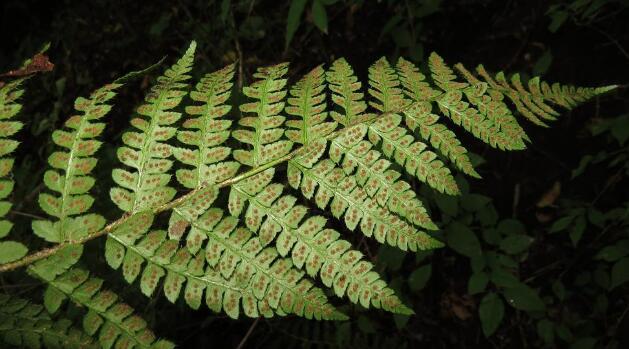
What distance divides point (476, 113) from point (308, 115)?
0.67 metres

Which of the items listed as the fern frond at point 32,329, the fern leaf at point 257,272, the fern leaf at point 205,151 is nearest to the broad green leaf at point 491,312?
the fern leaf at point 257,272

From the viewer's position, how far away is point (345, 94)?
71.0 inches

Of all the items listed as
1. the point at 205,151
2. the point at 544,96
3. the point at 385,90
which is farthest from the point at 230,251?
the point at 544,96

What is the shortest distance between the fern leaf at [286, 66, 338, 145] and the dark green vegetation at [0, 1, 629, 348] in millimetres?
1243

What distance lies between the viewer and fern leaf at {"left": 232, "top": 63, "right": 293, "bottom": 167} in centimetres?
172

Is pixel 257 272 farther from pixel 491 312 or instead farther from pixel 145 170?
pixel 491 312

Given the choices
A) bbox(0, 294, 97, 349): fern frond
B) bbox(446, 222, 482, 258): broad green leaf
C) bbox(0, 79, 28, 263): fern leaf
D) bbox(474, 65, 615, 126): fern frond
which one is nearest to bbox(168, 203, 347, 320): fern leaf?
bbox(0, 294, 97, 349): fern frond

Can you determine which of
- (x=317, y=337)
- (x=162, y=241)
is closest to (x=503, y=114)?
(x=162, y=241)

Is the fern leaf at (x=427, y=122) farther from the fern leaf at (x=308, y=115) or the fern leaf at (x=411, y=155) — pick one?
the fern leaf at (x=308, y=115)

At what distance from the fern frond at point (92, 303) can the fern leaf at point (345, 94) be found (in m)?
1.09

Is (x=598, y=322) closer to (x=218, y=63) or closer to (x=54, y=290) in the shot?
(x=54, y=290)

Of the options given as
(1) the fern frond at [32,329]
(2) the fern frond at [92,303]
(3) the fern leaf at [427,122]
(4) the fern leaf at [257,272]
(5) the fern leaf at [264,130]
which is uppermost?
(3) the fern leaf at [427,122]

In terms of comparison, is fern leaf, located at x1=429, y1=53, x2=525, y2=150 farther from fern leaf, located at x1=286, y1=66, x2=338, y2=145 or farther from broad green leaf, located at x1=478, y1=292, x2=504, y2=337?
broad green leaf, located at x1=478, y1=292, x2=504, y2=337

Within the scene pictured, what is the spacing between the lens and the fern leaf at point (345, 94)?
5.80ft
